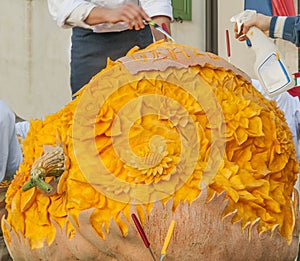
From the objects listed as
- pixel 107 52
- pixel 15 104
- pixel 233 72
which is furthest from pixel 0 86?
pixel 233 72

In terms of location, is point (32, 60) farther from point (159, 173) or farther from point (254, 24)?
point (159, 173)

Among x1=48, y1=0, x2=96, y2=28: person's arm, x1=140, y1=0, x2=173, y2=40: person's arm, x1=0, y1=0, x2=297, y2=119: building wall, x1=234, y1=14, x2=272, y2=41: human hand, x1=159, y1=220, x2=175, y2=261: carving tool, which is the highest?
x1=48, y1=0, x2=96, y2=28: person's arm

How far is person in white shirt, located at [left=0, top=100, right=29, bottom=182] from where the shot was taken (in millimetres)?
2904

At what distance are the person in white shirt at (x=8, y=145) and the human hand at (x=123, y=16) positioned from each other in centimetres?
87

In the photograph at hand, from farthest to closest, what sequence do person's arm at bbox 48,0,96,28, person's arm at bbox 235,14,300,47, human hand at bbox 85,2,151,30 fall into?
person's arm at bbox 235,14,300,47 < person's arm at bbox 48,0,96,28 < human hand at bbox 85,2,151,30

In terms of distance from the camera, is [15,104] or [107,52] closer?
[107,52]

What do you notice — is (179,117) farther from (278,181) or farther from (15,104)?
(15,104)

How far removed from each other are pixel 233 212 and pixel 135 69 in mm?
403

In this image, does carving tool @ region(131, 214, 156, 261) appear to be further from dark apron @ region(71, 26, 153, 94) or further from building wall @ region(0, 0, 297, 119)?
building wall @ region(0, 0, 297, 119)

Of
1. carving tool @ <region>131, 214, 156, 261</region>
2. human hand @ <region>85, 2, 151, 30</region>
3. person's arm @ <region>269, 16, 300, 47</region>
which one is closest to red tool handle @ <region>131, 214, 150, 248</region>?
carving tool @ <region>131, 214, 156, 261</region>

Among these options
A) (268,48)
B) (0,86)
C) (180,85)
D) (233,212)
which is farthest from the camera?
(0,86)

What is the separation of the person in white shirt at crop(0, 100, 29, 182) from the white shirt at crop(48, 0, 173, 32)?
27.8 inches

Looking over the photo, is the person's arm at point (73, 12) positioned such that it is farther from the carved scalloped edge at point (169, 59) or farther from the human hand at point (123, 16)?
the carved scalloped edge at point (169, 59)

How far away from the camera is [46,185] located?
161 cm
